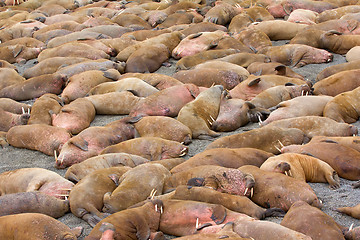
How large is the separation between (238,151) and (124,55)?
16.5 ft

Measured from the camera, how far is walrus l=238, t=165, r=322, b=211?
4.56 m

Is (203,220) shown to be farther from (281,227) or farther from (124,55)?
(124,55)

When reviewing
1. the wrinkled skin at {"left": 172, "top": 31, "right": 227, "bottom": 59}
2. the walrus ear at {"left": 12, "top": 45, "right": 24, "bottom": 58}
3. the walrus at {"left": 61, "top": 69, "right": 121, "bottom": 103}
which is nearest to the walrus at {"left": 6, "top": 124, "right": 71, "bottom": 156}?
the walrus at {"left": 61, "top": 69, "right": 121, "bottom": 103}

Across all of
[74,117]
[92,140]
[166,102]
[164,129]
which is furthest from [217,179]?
[74,117]

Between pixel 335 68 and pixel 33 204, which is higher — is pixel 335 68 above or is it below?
above

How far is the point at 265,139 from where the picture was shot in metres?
6.01

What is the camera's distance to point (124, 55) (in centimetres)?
998

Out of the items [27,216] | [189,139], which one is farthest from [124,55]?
[27,216]

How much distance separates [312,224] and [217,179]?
125 centimetres

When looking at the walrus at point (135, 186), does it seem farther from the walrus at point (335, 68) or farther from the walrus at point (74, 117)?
the walrus at point (335, 68)

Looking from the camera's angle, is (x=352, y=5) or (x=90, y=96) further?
(x=352, y=5)

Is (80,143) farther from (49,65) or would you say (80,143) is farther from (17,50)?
(17,50)

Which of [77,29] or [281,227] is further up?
[281,227]

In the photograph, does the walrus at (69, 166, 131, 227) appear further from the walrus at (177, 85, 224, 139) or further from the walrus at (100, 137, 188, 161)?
the walrus at (177, 85, 224, 139)
